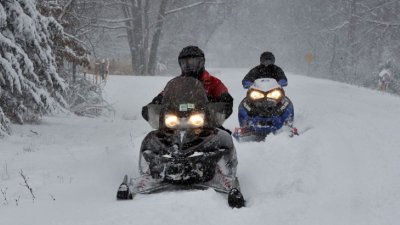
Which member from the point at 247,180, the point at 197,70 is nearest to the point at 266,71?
the point at 197,70

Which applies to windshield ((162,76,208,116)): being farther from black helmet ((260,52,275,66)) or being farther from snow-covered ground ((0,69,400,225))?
black helmet ((260,52,275,66))

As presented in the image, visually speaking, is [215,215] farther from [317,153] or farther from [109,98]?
[109,98]

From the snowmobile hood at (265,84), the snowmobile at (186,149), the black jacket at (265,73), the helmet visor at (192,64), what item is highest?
the helmet visor at (192,64)

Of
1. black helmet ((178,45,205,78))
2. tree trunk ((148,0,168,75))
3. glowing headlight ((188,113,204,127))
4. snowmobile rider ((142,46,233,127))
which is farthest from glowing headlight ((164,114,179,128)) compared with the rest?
tree trunk ((148,0,168,75))

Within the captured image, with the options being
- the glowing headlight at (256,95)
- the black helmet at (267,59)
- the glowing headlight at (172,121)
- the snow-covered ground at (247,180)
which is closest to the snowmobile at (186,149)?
the glowing headlight at (172,121)

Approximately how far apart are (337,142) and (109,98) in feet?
43.8

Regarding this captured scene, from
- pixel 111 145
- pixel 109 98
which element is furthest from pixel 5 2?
pixel 109 98

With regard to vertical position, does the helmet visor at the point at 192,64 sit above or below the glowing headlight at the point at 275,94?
above

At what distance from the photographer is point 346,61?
47.8 m

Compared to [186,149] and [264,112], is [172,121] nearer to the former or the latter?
[186,149]

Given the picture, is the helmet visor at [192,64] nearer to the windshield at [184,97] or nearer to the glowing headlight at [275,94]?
the windshield at [184,97]

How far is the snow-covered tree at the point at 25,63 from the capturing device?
10.3 meters

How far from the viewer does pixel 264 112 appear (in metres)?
9.74

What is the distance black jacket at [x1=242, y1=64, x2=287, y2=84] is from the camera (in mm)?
10680
